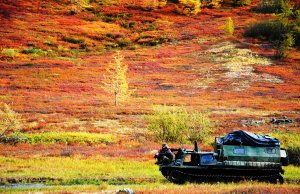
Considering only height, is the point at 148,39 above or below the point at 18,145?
above

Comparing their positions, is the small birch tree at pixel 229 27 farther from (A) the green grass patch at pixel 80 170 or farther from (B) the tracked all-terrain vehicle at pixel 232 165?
(B) the tracked all-terrain vehicle at pixel 232 165

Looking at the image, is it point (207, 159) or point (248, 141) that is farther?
point (248, 141)

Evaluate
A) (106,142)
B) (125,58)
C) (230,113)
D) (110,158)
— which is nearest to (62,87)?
(125,58)

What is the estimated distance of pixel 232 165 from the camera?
85.9 feet

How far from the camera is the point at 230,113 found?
61781 mm

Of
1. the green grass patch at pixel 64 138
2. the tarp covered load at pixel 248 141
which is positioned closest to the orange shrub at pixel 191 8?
the green grass patch at pixel 64 138

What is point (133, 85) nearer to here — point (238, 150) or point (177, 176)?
point (238, 150)

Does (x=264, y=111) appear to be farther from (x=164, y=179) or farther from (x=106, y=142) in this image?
(x=164, y=179)

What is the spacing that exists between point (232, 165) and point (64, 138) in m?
21.7

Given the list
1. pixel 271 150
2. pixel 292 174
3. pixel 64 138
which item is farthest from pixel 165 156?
pixel 64 138

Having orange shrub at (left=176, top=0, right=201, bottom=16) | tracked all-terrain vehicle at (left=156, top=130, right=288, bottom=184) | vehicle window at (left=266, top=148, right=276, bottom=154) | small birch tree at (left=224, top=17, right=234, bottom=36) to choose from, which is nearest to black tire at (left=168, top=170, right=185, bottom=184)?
tracked all-terrain vehicle at (left=156, top=130, right=288, bottom=184)

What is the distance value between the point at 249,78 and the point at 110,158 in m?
56.2

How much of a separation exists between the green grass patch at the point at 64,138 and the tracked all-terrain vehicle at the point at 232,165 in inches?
702

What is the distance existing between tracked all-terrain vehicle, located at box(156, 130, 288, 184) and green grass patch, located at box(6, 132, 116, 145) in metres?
17.8
